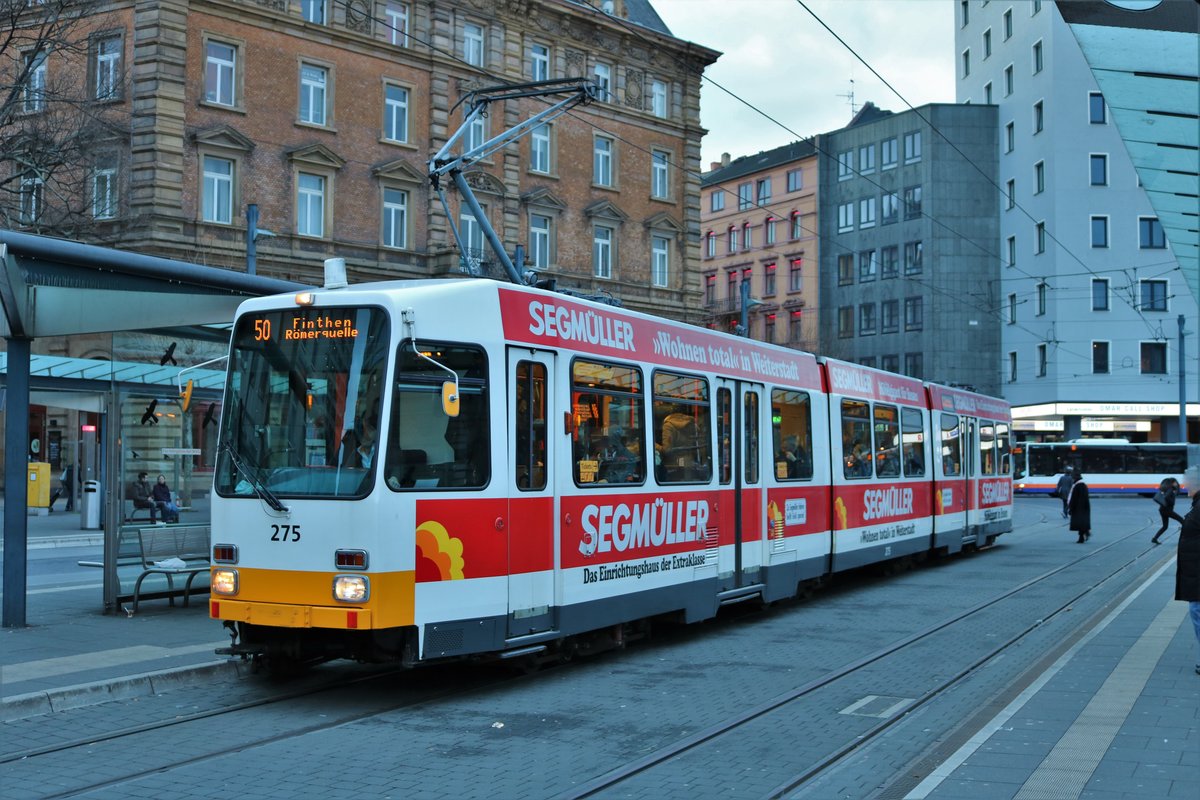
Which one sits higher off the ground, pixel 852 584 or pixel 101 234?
pixel 101 234

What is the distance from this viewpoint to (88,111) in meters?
24.5

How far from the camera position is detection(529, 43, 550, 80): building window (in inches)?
1773

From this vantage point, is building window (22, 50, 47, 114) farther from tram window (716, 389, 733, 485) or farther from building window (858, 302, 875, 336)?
building window (858, 302, 875, 336)

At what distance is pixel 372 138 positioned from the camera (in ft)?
133

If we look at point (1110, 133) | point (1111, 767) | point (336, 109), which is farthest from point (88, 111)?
point (1110, 133)

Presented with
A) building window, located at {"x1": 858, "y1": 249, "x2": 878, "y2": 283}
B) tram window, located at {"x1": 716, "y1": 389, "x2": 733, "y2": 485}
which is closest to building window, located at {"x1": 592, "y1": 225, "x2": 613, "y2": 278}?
building window, located at {"x1": 858, "y1": 249, "x2": 878, "y2": 283}

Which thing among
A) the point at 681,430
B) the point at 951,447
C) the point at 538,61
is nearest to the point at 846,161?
the point at 538,61

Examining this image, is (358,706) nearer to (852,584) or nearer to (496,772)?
(496,772)

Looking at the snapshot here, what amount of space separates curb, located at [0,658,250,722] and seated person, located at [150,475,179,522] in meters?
4.03

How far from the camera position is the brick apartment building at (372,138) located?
114 feet

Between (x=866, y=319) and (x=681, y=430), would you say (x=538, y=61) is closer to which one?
(x=866, y=319)

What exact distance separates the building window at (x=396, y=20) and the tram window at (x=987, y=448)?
2432 centimetres

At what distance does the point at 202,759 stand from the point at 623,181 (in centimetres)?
4293

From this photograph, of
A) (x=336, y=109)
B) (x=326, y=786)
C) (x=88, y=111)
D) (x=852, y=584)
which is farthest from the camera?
(x=336, y=109)
